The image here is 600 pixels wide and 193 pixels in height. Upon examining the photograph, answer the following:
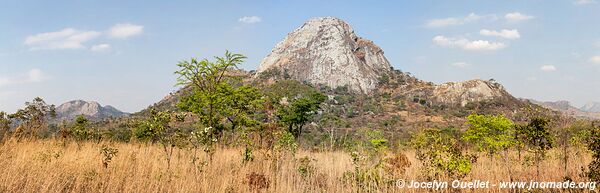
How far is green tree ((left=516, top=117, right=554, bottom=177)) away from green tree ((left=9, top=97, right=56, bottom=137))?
10.6m

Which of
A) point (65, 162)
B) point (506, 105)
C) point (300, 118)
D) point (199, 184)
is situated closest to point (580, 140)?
point (199, 184)

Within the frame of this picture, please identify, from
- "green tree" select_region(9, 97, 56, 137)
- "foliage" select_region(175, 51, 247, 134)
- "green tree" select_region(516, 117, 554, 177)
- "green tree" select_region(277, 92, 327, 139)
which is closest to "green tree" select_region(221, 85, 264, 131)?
"foliage" select_region(175, 51, 247, 134)

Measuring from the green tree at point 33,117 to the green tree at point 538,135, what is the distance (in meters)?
10.6

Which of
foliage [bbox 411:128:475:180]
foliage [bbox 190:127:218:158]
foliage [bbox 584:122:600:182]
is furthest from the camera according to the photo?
foliage [bbox 190:127:218:158]

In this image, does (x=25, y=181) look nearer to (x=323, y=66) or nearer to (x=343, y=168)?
(x=343, y=168)

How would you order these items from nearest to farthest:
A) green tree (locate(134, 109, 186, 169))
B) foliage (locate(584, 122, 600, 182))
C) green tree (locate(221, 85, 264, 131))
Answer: foliage (locate(584, 122, 600, 182)) → green tree (locate(134, 109, 186, 169)) → green tree (locate(221, 85, 264, 131))

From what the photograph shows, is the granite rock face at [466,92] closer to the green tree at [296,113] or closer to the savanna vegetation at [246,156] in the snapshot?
the green tree at [296,113]

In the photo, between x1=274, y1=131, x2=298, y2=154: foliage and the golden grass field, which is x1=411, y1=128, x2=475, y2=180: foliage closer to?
the golden grass field

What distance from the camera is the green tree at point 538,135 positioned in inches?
295

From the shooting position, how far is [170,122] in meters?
7.90

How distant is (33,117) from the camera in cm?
1152

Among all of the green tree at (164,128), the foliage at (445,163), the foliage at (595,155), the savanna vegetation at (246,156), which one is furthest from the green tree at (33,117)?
the foliage at (595,155)

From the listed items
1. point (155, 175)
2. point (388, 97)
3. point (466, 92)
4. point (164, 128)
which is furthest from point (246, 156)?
point (466, 92)

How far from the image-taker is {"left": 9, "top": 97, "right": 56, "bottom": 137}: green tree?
967cm
